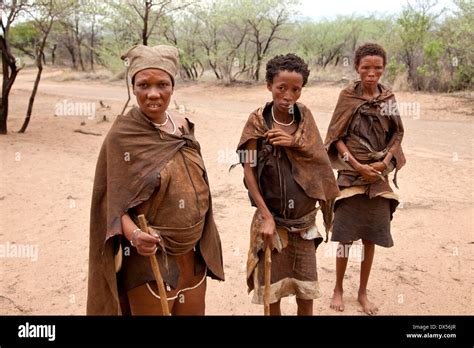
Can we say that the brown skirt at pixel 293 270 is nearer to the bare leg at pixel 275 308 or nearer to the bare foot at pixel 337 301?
the bare leg at pixel 275 308

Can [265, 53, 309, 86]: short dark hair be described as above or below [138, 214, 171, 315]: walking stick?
above

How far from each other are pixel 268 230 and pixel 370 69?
1.34 m

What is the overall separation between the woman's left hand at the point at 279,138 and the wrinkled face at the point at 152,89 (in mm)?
576

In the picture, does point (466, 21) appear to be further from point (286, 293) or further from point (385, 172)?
point (286, 293)

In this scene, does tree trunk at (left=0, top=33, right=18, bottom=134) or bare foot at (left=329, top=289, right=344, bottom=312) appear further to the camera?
tree trunk at (left=0, top=33, right=18, bottom=134)

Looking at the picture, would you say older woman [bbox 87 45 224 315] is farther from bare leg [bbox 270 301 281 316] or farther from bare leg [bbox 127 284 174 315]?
bare leg [bbox 270 301 281 316]

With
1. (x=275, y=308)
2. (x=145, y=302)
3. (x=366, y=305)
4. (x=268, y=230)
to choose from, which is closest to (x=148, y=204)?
(x=145, y=302)

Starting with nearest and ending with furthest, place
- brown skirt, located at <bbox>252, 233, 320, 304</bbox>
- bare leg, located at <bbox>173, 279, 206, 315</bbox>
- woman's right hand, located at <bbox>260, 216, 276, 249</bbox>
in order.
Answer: bare leg, located at <bbox>173, 279, 206, 315</bbox>, woman's right hand, located at <bbox>260, 216, 276, 249</bbox>, brown skirt, located at <bbox>252, 233, 320, 304</bbox>

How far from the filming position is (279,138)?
221cm

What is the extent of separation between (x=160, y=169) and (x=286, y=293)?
1.09 metres

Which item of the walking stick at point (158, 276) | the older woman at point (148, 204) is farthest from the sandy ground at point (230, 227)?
the walking stick at point (158, 276)

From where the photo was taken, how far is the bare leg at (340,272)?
10.5 ft

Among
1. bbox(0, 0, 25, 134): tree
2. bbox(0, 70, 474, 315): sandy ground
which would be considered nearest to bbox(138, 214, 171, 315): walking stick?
bbox(0, 70, 474, 315): sandy ground

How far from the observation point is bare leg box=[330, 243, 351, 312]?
3195 millimetres
